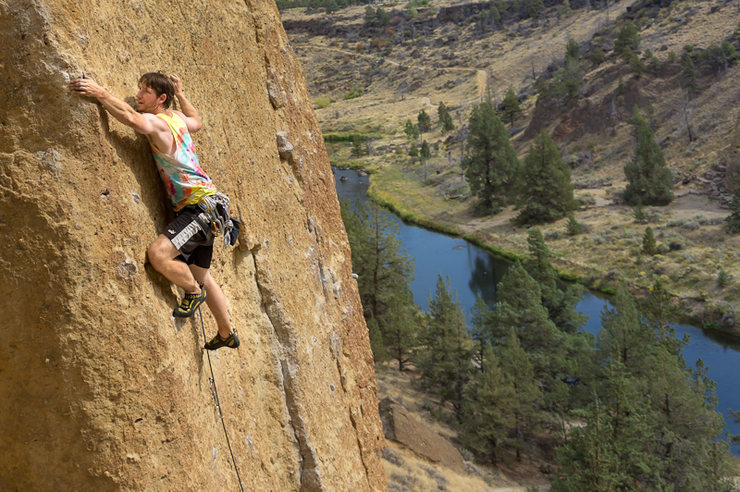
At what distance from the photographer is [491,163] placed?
212 feet

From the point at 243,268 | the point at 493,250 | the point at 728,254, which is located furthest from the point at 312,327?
the point at 493,250

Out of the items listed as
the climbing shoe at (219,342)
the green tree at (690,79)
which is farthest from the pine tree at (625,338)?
the green tree at (690,79)

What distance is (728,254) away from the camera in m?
44.0

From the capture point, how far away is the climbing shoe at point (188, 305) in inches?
218

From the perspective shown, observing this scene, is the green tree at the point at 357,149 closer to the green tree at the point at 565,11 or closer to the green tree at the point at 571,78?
the green tree at the point at 571,78

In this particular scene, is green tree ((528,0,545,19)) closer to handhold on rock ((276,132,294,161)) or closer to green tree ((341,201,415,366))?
green tree ((341,201,415,366))

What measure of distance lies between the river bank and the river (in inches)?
42.4

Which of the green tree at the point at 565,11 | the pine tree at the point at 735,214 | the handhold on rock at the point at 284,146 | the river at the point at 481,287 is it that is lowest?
the river at the point at 481,287

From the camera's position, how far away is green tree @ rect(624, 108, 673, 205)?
55.8 metres

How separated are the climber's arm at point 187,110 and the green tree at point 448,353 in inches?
996

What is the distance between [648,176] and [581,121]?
2162 centimetres

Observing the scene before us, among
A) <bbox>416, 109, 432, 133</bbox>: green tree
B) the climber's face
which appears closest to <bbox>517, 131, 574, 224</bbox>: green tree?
<bbox>416, 109, 432, 133</bbox>: green tree

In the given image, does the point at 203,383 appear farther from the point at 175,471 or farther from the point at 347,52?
the point at 347,52

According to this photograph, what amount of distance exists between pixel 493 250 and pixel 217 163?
1956 inches
